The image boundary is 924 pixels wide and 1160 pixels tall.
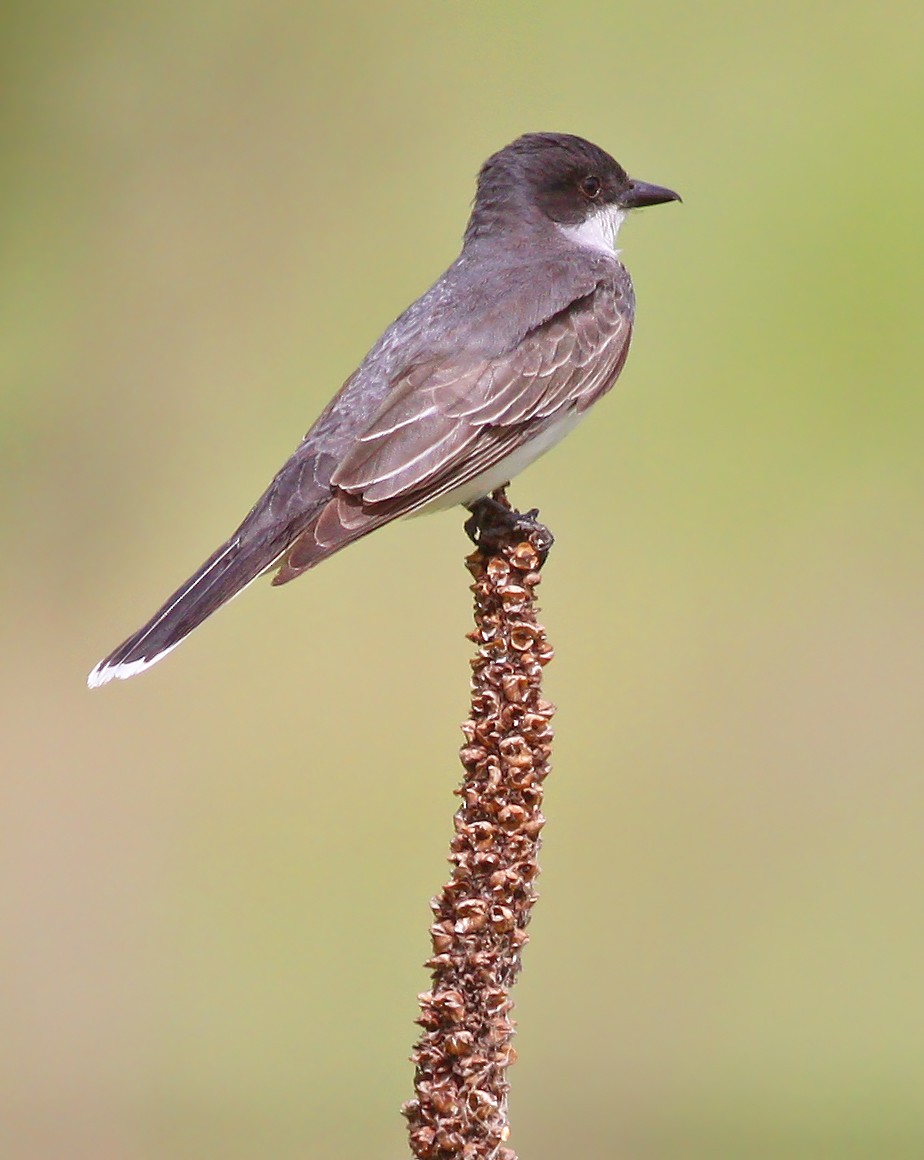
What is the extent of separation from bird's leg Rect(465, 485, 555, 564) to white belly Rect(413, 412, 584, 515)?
26 millimetres

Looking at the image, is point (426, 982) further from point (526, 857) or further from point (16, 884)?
point (526, 857)

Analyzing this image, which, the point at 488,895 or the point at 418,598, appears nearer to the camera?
the point at 488,895

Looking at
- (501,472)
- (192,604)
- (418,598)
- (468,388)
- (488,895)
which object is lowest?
(488,895)

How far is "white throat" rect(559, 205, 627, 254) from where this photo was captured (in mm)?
5258

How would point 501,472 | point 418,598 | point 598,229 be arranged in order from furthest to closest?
point 418,598, point 598,229, point 501,472

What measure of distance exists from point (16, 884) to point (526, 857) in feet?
15.3

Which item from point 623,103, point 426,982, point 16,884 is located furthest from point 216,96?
point 426,982

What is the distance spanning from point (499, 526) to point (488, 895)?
1.47m

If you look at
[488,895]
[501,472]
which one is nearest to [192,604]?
[501,472]

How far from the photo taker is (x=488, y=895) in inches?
108

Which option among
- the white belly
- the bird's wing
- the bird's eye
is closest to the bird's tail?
the bird's wing

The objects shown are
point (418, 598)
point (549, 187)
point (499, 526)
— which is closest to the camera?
point (499, 526)

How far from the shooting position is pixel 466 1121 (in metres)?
2.52

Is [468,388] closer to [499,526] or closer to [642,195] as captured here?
[499,526]
